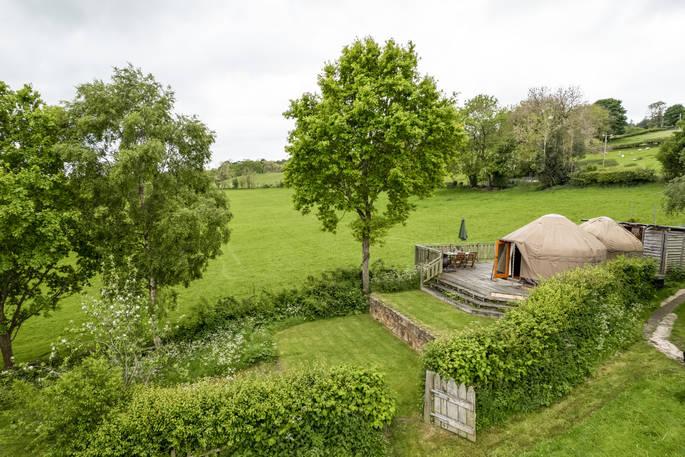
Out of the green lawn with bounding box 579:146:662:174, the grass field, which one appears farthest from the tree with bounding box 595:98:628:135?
the grass field

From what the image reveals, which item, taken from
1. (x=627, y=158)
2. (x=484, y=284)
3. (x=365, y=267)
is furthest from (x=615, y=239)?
(x=627, y=158)

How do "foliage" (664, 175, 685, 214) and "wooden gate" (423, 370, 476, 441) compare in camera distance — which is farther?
"foliage" (664, 175, 685, 214)

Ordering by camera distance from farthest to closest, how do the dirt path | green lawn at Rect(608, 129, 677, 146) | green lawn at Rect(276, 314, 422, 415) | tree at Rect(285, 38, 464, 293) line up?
green lawn at Rect(608, 129, 677, 146)
tree at Rect(285, 38, 464, 293)
green lawn at Rect(276, 314, 422, 415)
the dirt path

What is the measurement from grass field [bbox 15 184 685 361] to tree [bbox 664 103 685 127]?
82.3 meters

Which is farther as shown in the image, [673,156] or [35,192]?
[673,156]

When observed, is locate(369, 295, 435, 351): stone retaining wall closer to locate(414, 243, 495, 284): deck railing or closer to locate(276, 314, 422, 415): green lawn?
locate(276, 314, 422, 415): green lawn

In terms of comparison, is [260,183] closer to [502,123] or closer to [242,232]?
[242,232]

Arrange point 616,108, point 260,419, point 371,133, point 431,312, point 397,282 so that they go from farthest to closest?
1. point 616,108
2. point 397,282
3. point 371,133
4. point 431,312
5. point 260,419

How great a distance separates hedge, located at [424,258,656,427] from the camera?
323 inches

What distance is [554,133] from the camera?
41844 mm

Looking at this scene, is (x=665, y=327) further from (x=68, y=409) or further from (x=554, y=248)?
(x=68, y=409)

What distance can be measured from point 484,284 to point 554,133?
34.0 metres

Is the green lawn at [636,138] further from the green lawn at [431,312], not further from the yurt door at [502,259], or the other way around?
the green lawn at [431,312]

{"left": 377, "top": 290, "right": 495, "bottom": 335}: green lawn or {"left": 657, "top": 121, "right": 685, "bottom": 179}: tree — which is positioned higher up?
{"left": 657, "top": 121, "right": 685, "bottom": 179}: tree
